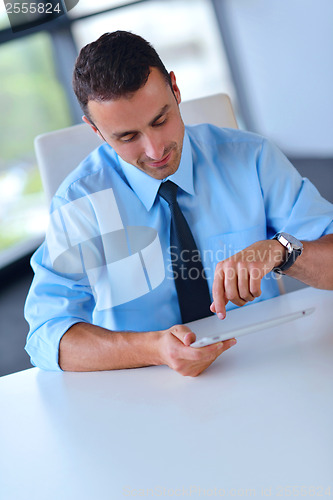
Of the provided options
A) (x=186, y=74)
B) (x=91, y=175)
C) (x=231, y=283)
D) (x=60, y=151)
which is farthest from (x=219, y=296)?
(x=186, y=74)

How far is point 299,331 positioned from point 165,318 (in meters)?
0.37

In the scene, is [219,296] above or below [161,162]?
below

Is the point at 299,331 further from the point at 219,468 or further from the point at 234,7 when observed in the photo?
the point at 234,7

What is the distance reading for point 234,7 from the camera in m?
5.36

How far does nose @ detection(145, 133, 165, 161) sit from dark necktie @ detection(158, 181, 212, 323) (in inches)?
3.7

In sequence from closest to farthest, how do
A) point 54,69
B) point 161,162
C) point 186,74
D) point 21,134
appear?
1. point 161,162
2. point 21,134
3. point 54,69
4. point 186,74

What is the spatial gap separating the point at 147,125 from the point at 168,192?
17cm

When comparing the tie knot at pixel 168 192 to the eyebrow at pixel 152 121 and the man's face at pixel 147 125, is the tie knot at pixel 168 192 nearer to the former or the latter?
the man's face at pixel 147 125

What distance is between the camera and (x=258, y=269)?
3.05 ft

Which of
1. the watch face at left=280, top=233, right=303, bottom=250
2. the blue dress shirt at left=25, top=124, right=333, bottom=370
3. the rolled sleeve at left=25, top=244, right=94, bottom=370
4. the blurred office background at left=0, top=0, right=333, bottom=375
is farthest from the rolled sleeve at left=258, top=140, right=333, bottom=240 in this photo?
the blurred office background at left=0, top=0, right=333, bottom=375

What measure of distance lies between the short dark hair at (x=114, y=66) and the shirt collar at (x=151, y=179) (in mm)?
191

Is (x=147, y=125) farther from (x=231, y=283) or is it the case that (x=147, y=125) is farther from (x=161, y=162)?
(x=231, y=283)

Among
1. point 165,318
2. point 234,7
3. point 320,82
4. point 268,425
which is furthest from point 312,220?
point 234,7

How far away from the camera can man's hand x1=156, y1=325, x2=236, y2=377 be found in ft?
2.73
